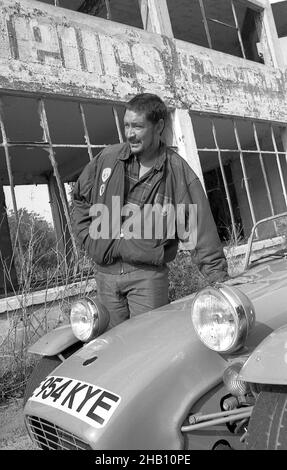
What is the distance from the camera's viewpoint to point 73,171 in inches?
434

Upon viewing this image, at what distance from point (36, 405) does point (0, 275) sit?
10127 millimetres

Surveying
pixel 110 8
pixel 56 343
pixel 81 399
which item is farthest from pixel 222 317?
pixel 110 8

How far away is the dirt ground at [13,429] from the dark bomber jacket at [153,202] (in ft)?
4.37

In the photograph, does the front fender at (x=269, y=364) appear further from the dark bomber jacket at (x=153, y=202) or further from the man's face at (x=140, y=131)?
the man's face at (x=140, y=131)

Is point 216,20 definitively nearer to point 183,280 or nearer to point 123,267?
point 183,280

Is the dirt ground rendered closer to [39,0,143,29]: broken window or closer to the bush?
the bush

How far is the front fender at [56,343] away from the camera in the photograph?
2479 mm

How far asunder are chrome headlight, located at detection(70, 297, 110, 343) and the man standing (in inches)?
8.2

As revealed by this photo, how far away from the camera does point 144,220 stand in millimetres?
2523

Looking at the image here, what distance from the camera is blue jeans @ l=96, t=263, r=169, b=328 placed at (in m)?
2.50

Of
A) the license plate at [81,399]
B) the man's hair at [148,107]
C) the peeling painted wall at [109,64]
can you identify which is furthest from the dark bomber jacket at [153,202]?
the peeling painted wall at [109,64]

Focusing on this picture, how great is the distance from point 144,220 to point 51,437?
120 centimetres

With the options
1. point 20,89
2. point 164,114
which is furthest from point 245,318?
point 20,89
